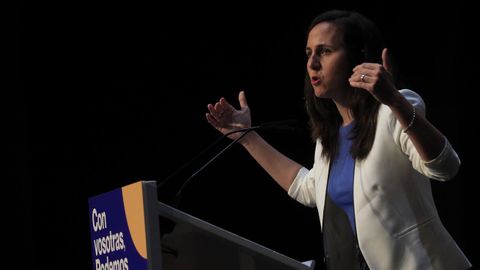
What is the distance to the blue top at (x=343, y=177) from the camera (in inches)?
79.6

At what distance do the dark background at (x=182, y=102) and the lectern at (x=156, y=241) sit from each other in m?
1.39

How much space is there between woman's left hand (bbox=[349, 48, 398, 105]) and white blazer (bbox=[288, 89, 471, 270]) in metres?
0.18

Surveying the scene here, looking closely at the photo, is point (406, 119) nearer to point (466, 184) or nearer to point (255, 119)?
point (255, 119)

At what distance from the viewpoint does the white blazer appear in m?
1.85

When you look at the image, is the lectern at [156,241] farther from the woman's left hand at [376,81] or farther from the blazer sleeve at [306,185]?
the blazer sleeve at [306,185]

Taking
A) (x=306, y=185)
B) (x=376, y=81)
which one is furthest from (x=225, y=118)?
(x=376, y=81)

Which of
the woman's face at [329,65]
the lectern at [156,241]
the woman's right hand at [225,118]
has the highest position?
the woman's face at [329,65]

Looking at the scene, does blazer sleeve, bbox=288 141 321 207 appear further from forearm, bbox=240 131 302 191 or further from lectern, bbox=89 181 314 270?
lectern, bbox=89 181 314 270

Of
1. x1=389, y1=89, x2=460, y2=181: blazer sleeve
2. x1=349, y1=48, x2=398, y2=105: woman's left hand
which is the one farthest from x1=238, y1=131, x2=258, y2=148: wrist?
x1=349, y1=48, x2=398, y2=105: woman's left hand

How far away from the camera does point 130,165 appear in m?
3.24

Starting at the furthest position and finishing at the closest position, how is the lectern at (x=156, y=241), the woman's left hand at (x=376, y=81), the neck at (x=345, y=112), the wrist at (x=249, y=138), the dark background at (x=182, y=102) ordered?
the dark background at (x=182, y=102) < the wrist at (x=249, y=138) < the neck at (x=345, y=112) < the woman's left hand at (x=376, y=81) < the lectern at (x=156, y=241)

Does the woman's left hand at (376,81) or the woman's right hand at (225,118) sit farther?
the woman's right hand at (225,118)

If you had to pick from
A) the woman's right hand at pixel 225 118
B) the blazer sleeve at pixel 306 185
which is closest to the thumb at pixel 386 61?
the blazer sleeve at pixel 306 185

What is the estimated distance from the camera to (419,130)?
1722 millimetres
